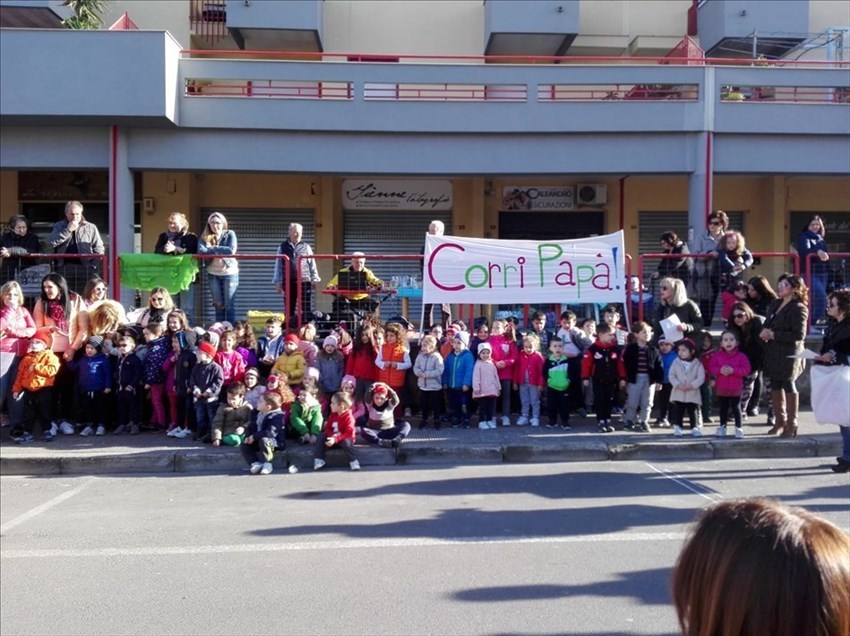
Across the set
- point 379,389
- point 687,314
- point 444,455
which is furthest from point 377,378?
point 687,314

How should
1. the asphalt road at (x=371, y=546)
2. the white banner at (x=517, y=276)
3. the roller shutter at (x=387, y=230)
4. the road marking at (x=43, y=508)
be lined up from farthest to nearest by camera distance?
the roller shutter at (x=387, y=230) → the white banner at (x=517, y=276) → the road marking at (x=43, y=508) → the asphalt road at (x=371, y=546)

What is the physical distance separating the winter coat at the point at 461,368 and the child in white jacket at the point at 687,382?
2501 mm

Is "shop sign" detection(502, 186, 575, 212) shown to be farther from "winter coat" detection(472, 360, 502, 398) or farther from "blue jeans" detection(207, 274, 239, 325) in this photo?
"winter coat" detection(472, 360, 502, 398)

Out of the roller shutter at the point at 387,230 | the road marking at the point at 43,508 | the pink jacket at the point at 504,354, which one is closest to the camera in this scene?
the road marking at the point at 43,508

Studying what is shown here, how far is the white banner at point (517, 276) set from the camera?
11797 mm

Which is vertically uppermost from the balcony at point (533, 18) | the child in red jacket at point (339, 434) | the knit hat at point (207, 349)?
the balcony at point (533, 18)

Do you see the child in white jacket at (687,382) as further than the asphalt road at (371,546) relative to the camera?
Yes

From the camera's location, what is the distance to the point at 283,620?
16.1ft

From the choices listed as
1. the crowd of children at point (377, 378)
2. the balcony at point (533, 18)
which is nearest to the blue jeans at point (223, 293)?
the crowd of children at point (377, 378)

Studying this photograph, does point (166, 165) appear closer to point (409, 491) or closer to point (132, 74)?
point (132, 74)

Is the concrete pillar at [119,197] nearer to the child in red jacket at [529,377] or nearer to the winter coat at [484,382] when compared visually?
the winter coat at [484,382]

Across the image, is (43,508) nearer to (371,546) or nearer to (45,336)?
(371,546)

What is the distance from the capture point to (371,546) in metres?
6.40

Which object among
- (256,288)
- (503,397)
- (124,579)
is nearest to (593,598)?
(124,579)
